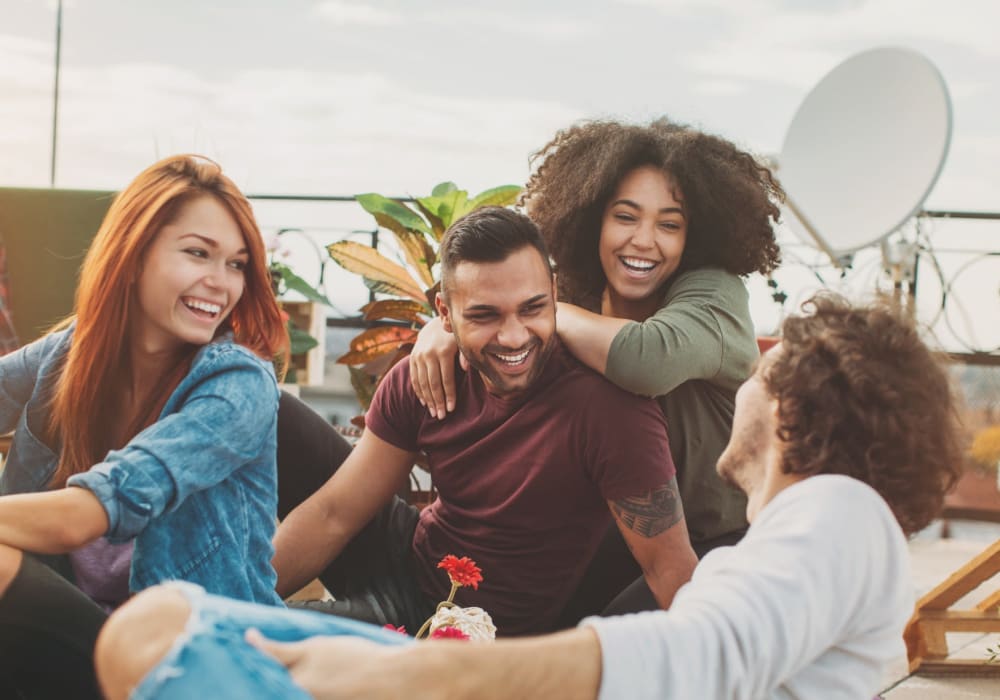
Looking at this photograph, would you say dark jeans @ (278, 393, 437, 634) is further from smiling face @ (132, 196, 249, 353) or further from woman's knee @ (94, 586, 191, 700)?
woman's knee @ (94, 586, 191, 700)

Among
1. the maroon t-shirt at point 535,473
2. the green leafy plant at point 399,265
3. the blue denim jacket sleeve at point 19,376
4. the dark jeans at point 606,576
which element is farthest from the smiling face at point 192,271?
the green leafy plant at point 399,265

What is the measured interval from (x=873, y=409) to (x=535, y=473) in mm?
871

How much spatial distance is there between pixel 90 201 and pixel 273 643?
2.87m

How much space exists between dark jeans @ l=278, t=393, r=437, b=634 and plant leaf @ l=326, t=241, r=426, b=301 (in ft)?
3.68

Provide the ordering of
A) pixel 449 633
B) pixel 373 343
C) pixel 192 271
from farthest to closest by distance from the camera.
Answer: pixel 373 343 < pixel 192 271 < pixel 449 633

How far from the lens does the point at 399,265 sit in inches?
127

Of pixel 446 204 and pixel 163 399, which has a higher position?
pixel 446 204

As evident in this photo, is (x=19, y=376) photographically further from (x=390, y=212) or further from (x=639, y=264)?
(x=390, y=212)

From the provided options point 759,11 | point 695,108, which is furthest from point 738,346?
point 759,11

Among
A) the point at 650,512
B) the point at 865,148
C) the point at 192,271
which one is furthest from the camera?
the point at 865,148

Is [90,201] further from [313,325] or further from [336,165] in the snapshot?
[336,165]

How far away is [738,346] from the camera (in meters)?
1.90

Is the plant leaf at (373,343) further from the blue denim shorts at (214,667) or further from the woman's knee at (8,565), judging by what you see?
the blue denim shorts at (214,667)

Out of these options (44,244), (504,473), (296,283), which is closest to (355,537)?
(504,473)
